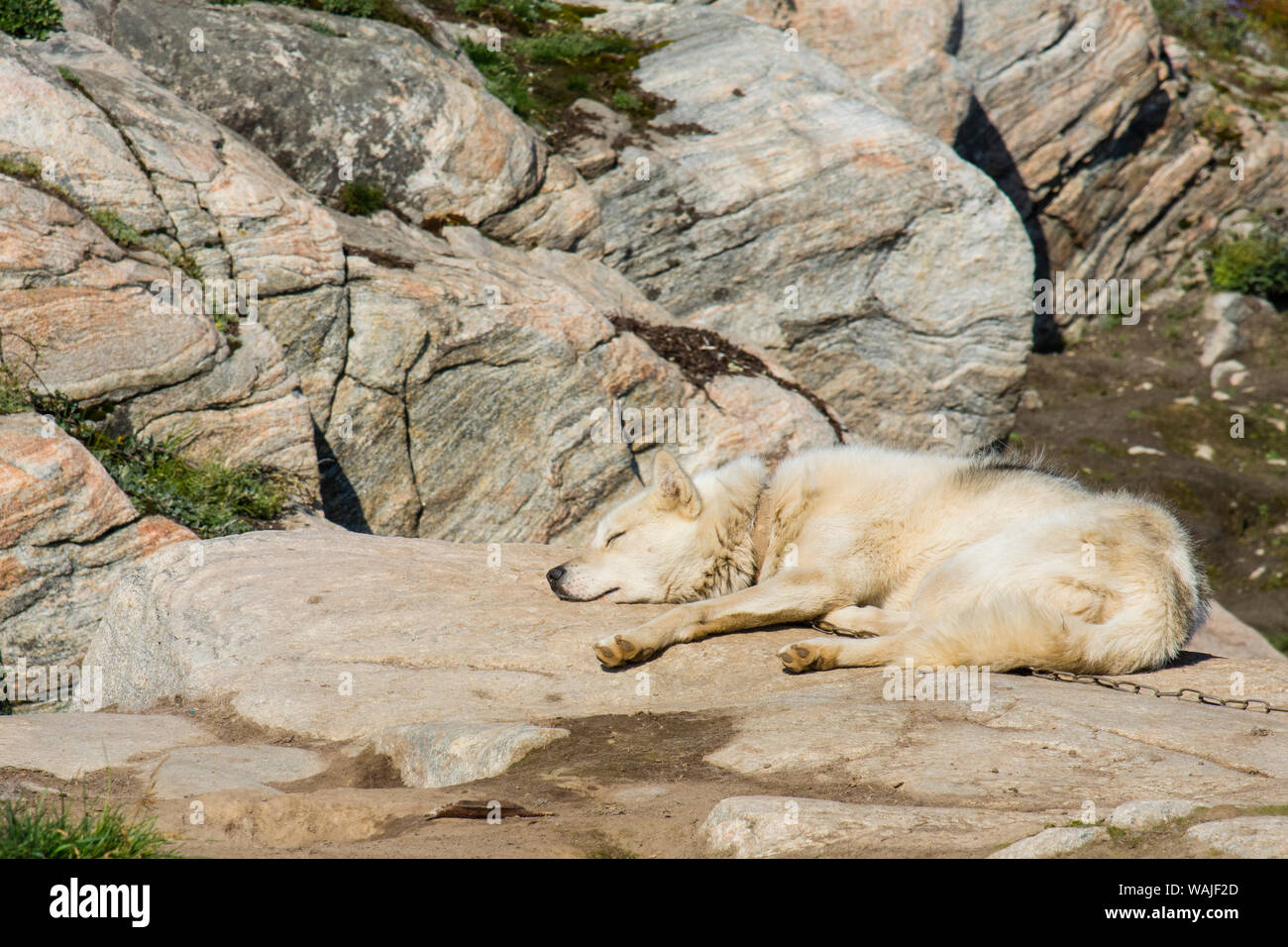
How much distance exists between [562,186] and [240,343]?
6523mm

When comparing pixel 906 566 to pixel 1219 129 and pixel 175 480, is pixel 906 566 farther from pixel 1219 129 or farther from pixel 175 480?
pixel 1219 129

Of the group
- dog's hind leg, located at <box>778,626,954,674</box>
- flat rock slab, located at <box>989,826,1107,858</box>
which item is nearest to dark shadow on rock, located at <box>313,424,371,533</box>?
dog's hind leg, located at <box>778,626,954,674</box>

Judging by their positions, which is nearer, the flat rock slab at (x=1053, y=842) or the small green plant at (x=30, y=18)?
the flat rock slab at (x=1053, y=842)

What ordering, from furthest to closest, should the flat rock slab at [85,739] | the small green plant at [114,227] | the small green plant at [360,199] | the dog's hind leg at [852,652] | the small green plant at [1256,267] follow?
the small green plant at [1256,267], the small green plant at [360,199], the small green plant at [114,227], the dog's hind leg at [852,652], the flat rock slab at [85,739]

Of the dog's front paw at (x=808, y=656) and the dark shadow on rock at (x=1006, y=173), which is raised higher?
the dark shadow on rock at (x=1006, y=173)

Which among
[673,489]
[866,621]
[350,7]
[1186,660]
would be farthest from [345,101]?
[1186,660]

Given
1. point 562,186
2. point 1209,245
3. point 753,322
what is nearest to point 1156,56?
point 1209,245

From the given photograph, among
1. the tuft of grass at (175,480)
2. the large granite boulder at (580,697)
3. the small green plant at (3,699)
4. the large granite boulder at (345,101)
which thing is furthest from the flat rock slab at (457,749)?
the large granite boulder at (345,101)

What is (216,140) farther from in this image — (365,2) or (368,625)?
(368,625)

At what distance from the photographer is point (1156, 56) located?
81.9ft

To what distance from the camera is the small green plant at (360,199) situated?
43.4 feet

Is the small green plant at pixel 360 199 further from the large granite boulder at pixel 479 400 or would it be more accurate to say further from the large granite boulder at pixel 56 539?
the large granite boulder at pixel 56 539

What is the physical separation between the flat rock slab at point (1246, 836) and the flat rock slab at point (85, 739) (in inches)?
176

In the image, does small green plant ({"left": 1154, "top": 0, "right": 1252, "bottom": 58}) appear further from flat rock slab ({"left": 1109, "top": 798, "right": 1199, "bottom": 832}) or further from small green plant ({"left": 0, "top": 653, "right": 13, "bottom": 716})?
small green plant ({"left": 0, "top": 653, "right": 13, "bottom": 716})
